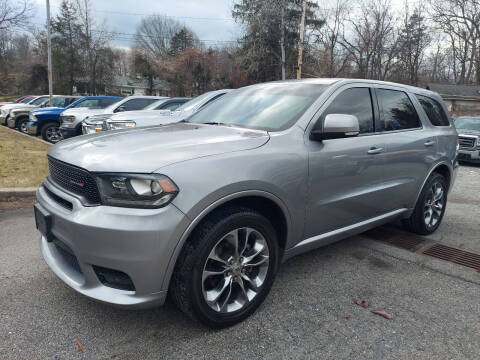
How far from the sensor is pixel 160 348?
228 centimetres

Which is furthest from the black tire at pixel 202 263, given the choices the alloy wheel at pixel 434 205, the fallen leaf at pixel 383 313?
the alloy wheel at pixel 434 205

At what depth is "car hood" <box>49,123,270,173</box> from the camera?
219 cm

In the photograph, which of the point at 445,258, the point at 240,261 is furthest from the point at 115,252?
the point at 445,258

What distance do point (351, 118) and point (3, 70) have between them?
55894 millimetres

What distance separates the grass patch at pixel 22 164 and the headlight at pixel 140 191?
4.48 metres

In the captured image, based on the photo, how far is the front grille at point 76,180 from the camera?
2191 mm

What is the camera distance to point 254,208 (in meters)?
2.68

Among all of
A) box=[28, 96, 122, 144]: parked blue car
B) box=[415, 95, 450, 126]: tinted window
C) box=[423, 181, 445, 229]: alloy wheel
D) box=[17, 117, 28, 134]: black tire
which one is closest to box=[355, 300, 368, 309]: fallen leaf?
box=[423, 181, 445, 229]: alloy wheel

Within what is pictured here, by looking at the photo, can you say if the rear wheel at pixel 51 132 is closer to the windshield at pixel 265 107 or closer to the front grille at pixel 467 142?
the windshield at pixel 265 107

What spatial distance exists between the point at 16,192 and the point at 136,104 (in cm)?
579

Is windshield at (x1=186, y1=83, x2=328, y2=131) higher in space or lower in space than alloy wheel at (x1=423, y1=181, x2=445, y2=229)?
higher

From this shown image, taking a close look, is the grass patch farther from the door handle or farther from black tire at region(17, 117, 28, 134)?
black tire at region(17, 117, 28, 134)

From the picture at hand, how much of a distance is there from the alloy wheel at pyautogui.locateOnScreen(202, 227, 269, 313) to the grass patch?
183 inches

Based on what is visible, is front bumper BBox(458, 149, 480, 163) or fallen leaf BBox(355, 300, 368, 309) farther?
front bumper BBox(458, 149, 480, 163)
